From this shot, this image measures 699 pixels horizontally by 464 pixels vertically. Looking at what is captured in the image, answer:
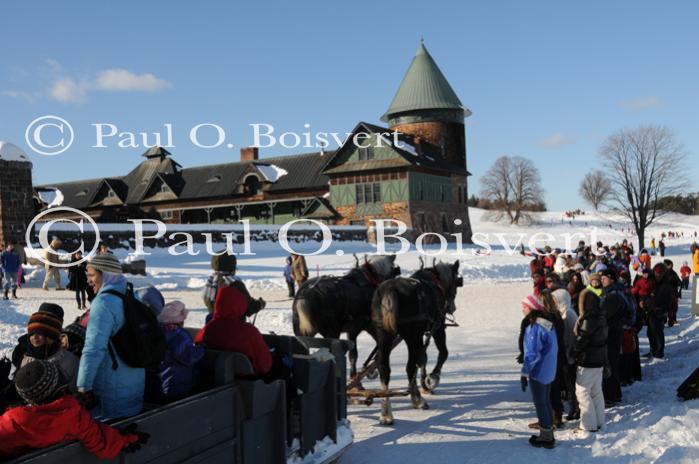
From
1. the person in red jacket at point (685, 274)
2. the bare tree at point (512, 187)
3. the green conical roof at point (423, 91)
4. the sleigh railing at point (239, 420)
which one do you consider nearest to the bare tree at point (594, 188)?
the bare tree at point (512, 187)

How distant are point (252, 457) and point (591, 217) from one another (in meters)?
91.9

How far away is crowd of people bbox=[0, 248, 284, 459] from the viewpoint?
9.23 ft

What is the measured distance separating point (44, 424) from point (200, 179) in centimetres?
4954

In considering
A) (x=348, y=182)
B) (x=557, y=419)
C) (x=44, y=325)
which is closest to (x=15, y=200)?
(x=44, y=325)

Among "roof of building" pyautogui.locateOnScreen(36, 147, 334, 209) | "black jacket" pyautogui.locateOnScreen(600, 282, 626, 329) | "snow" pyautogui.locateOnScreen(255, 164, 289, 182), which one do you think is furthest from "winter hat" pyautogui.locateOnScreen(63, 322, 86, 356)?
"snow" pyautogui.locateOnScreen(255, 164, 289, 182)

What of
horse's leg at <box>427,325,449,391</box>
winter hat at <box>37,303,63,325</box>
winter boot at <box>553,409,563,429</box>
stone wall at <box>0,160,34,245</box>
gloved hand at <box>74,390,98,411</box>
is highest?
stone wall at <box>0,160,34,245</box>

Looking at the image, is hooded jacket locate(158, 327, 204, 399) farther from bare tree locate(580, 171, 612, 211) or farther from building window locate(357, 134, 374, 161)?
bare tree locate(580, 171, 612, 211)

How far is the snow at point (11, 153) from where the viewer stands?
23.1 meters

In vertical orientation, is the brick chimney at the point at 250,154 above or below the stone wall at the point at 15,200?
above

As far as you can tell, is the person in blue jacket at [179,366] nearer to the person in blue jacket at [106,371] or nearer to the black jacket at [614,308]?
the person in blue jacket at [106,371]

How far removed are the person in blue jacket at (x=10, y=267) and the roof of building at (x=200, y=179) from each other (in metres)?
30.1

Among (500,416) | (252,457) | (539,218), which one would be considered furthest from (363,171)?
(539,218)

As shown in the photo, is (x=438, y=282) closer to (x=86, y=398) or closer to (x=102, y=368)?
(x=102, y=368)

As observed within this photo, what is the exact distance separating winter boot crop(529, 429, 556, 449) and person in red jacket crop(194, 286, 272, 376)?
10.1 ft
